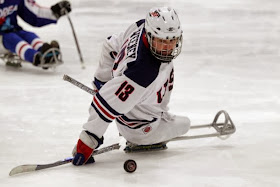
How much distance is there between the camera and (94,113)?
8.76 feet

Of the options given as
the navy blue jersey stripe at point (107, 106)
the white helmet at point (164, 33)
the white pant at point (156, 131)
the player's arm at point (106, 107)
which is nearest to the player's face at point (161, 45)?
the white helmet at point (164, 33)

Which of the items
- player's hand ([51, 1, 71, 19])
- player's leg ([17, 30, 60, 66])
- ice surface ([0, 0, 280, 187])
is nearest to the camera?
ice surface ([0, 0, 280, 187])

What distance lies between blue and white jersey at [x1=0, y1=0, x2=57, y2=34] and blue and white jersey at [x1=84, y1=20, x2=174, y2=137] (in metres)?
2.05

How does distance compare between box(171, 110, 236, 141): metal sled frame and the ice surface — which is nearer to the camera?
the ice surface

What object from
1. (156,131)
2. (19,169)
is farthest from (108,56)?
(19,169)

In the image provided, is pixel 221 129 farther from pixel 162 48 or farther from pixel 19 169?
pixel 19 169

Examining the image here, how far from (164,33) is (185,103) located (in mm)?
1413

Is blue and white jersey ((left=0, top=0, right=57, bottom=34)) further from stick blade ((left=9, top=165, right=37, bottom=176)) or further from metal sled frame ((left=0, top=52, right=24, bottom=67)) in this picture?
stick blade ((left=9, top=165, right=37, bottom=176))

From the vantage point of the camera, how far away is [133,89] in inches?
100

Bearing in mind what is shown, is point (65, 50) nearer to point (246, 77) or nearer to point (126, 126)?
point (246, 77)

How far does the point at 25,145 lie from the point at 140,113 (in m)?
0.66

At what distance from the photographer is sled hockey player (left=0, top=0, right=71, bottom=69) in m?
4.69

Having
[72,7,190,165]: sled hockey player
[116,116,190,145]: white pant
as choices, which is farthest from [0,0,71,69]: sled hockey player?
[116,116,190,145]: white pant

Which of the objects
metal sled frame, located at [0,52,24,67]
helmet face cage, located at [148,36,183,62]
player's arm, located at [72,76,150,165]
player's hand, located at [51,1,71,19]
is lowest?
metal sled frame, located at [0,52,24,67]
